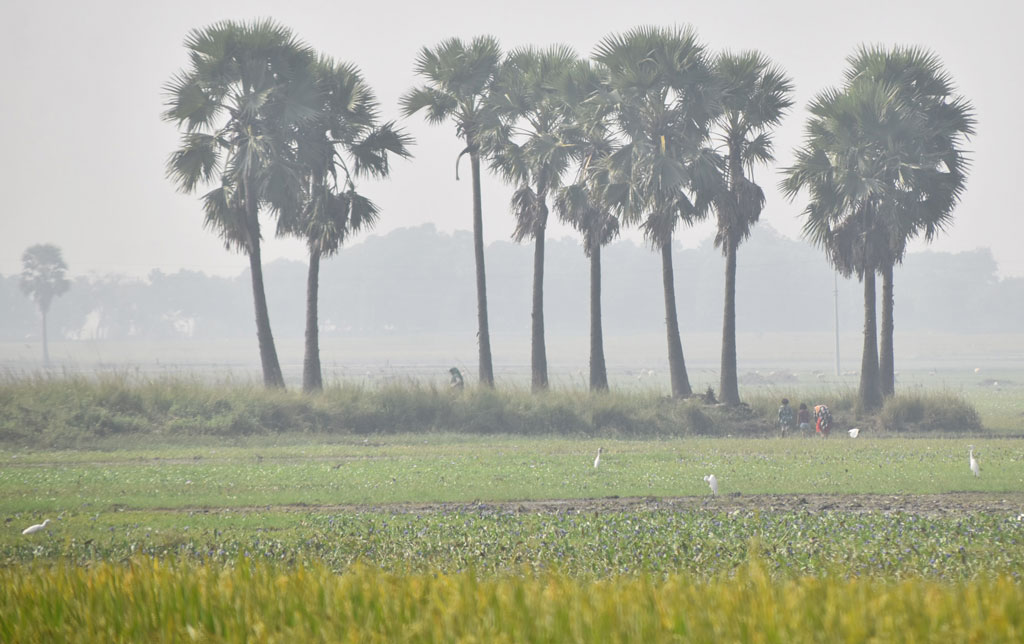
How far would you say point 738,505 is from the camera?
1561 centimetres

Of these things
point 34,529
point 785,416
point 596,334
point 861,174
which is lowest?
point 785,416

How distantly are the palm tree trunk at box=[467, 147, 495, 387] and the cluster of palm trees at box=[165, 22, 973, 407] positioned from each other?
33cm

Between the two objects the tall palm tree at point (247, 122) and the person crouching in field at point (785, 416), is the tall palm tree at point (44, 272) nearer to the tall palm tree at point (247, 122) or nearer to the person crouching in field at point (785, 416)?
the tall palm tree at point (247, 122)

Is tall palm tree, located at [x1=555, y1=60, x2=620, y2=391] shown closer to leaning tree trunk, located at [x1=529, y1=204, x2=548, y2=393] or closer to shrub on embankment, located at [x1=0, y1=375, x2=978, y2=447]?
leaning tree trunk, located at [x1=529, y1=204, x2=548, y2=393]

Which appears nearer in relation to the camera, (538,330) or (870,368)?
(870,368)

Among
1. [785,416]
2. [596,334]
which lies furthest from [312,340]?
[785,416]

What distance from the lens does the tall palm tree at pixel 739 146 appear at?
37.2 m

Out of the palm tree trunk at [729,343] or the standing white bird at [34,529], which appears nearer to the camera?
the standing white bird at [34,529]

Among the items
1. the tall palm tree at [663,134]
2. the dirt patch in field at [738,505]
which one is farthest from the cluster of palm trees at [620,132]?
the dirt patch in field at [738,505]

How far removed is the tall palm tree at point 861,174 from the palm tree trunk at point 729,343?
10.8 ft

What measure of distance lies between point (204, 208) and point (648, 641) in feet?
110

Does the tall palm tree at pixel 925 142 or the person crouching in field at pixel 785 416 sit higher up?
the tall palm tree at pixel 925 142

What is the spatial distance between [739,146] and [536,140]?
7739mm

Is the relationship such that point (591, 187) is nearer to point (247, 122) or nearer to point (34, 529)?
point (247, 122)
